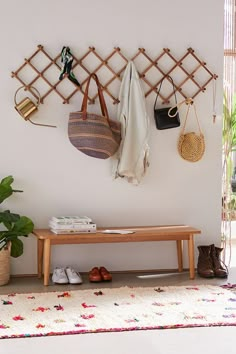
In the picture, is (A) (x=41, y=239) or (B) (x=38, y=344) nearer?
(B) (x=38, y=344)

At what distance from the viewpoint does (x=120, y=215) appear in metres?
4.94

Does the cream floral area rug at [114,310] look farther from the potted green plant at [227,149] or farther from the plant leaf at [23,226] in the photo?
the potted green plant at [227,149]

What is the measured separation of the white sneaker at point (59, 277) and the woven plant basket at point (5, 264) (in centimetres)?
35

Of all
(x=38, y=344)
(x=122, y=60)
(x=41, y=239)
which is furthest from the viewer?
(x=122, y=60)

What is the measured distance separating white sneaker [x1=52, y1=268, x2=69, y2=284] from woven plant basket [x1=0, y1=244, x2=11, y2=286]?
35 centimetres

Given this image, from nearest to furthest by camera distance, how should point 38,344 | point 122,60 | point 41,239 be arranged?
1. point 38,344
2. point 41,239
3. point 122,60

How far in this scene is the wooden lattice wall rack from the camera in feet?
15.5

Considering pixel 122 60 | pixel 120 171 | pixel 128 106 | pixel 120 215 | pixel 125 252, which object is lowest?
pixel 125 252

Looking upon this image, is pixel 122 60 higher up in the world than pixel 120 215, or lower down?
higher up

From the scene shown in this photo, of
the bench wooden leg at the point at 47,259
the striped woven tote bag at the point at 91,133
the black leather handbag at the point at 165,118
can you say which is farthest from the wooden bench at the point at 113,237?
the black leather handbag at the point at 165,118

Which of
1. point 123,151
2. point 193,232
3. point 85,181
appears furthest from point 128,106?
point 193,232

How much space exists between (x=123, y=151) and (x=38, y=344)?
212cm

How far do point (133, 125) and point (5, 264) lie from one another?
1.49 m

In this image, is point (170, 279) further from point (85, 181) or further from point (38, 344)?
point (38, 344)
